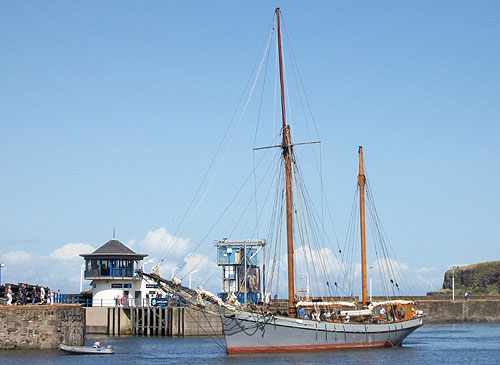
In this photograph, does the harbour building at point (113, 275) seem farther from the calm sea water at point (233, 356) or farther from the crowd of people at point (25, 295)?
the crowd of people at point (25, 295)

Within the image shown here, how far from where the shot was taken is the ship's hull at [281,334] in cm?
5172

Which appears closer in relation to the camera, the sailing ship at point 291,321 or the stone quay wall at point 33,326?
the stone quay wall at point 33,326

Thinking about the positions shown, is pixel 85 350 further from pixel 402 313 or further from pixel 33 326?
pixel 402 313

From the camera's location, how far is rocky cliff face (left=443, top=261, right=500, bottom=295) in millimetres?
154250

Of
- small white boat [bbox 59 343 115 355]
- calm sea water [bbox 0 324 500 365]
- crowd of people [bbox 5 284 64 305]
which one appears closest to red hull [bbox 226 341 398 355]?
calm sea water [bbox 0 324 500 365]

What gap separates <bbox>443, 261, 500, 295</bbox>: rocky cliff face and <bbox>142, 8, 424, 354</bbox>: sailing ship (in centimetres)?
9473

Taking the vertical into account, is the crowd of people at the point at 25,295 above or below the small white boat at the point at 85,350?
above

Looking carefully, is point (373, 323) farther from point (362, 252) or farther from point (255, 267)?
point (255, 267)

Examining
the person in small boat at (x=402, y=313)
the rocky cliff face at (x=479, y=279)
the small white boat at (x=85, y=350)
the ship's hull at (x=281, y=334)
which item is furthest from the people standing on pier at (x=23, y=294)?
the rocky cliff face at (x=479, y=279)

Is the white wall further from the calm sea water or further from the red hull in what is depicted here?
the red hull

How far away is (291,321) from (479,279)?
114608 millimetres

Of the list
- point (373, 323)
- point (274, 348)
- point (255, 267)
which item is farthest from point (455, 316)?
point (274, 348)

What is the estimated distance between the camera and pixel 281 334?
52.4 metres

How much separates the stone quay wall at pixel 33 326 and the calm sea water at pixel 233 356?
2.35ft
